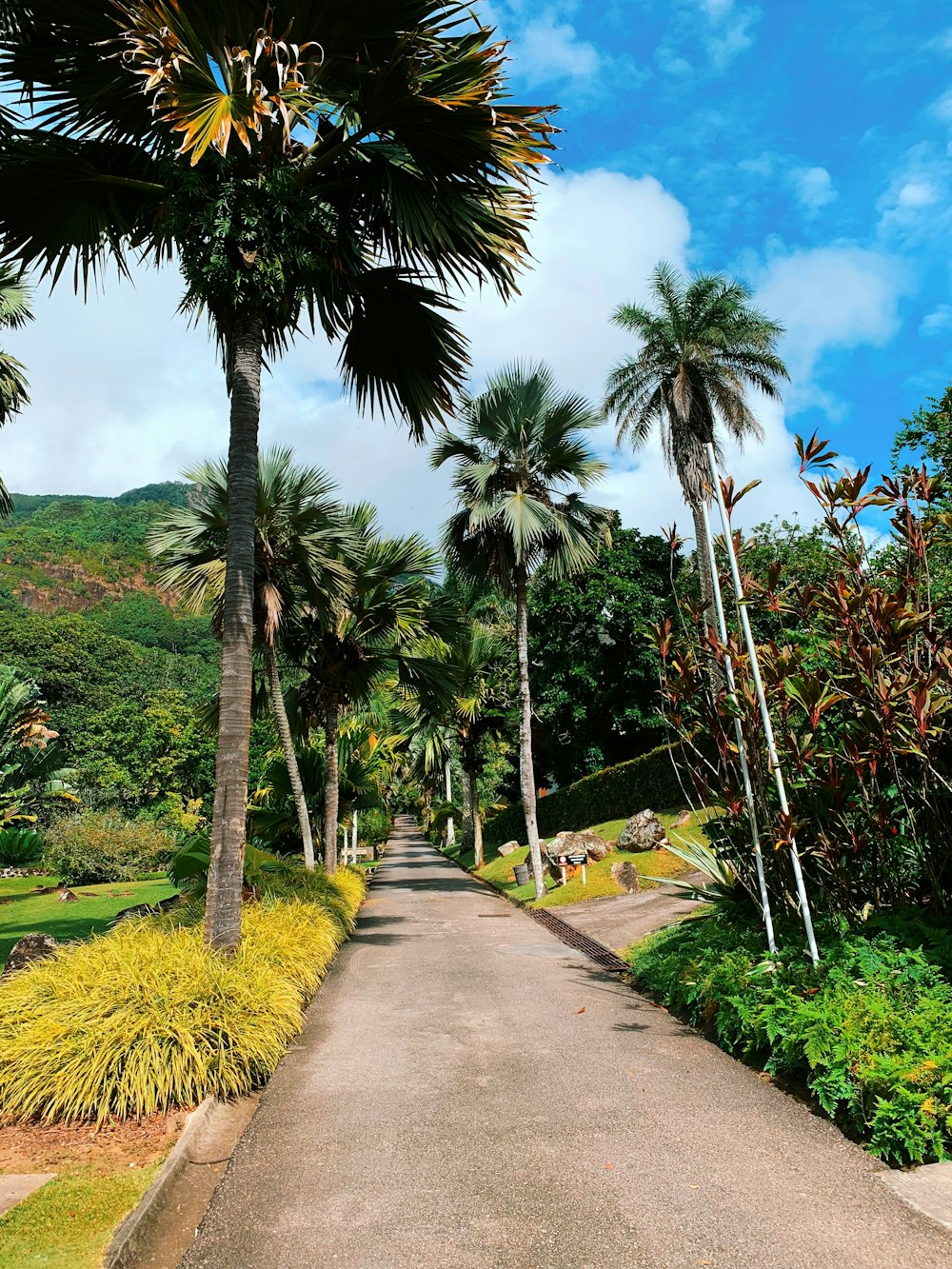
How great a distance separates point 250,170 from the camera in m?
6.90

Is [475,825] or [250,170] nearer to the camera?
[250,170]

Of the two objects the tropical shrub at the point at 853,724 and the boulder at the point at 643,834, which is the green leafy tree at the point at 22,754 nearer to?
the boulder at the point at 643,834

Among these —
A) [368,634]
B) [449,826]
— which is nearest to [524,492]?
[368,634]

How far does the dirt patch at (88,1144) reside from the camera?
4039 millimetres

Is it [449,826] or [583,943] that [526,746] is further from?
[449,826]

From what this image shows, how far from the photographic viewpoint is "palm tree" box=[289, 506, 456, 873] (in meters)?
15.8

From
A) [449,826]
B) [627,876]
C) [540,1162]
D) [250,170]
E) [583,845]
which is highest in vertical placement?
[250,170]

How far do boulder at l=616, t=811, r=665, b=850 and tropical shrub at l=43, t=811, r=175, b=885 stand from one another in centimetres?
1664

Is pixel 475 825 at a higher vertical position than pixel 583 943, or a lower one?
higher

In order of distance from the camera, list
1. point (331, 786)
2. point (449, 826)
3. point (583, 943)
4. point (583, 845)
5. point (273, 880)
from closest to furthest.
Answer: point (583, 943) < point (273, 880) < point (331, 786) < point (583, 845) < point (449, 826)

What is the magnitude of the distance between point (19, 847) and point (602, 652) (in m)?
21.9

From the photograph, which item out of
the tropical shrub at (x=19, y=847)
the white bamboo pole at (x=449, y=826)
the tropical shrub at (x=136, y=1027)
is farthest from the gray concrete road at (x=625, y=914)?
the white bamboo pole at (x=449, y=826)

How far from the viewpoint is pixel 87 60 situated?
6270 millimetres

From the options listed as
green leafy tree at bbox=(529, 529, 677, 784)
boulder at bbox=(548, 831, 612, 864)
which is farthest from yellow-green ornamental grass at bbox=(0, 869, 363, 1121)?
green leafy tree at bbox=(529, 529, 677, 784)
